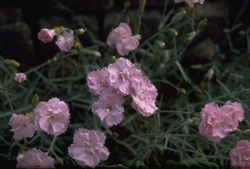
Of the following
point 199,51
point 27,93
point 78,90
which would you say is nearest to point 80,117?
point 78,90

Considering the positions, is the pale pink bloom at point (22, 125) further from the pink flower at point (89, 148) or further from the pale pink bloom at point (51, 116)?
the pink flower at point (89, 148)

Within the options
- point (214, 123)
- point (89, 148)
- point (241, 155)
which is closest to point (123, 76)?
point (89, 148)

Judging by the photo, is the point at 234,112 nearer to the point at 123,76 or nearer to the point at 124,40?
the point at 123,76

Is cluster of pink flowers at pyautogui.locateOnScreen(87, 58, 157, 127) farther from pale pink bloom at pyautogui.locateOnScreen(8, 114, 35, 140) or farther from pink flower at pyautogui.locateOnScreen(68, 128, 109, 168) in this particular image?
pale pink bloom at pyautogui.locateOnScreen(8, 114, 35, 140)

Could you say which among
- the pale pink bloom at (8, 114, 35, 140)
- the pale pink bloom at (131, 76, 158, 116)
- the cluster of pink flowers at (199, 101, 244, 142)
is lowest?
the pale pink bloom at (8, 114, 35, 140)

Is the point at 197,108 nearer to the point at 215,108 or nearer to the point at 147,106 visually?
the point at 215,108

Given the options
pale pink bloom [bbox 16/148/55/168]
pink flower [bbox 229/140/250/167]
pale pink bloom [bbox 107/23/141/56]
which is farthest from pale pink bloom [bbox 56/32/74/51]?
pink flower [bbox 229/140/250/167]

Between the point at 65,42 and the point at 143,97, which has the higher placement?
the point at 65,42
